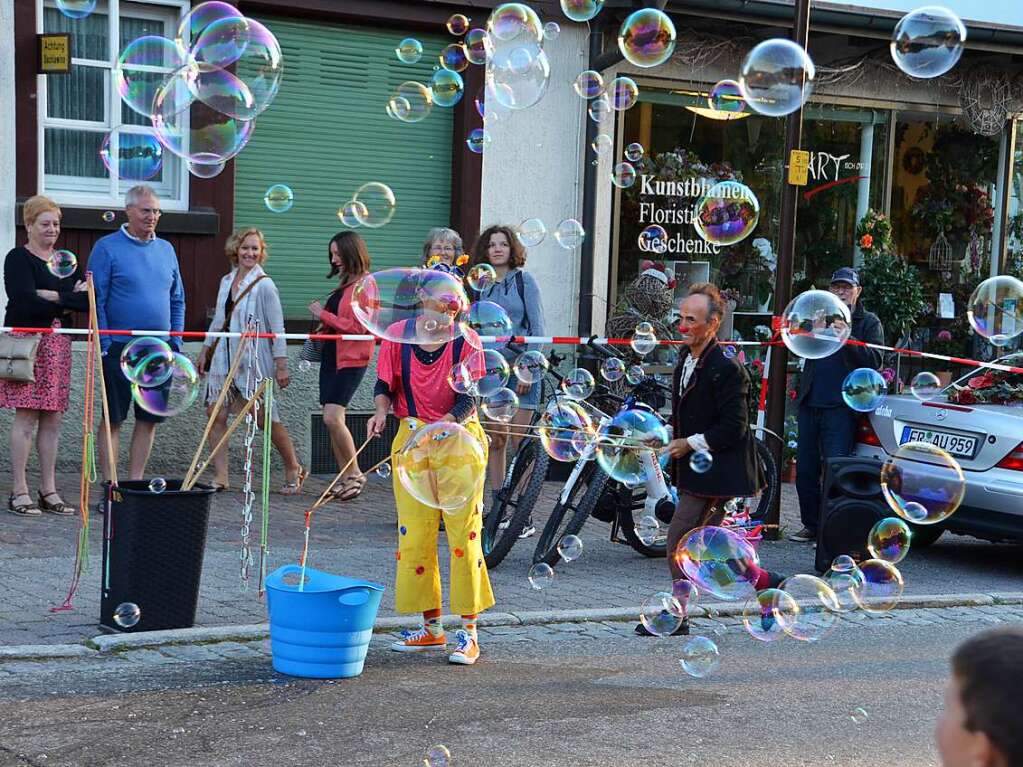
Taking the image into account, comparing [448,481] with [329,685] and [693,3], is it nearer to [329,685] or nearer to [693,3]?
[329,685]

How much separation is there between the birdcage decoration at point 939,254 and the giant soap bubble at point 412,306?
33.4 feet

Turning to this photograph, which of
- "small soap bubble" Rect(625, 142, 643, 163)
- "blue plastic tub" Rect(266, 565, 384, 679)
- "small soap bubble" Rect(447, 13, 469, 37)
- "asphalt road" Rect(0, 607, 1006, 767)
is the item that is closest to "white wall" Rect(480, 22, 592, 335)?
"small soap bubble" Rect(625, 142, 643, 163)

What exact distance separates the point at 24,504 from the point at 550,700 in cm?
481

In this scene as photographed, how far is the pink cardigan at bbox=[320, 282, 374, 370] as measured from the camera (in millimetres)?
10562

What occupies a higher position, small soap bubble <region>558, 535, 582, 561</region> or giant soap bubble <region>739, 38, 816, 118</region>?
giant soap bubble <region>739, 38, 816, 118</region>

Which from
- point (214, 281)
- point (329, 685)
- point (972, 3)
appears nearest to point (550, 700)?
point (329, 685)

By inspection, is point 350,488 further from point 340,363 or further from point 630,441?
point 630,441

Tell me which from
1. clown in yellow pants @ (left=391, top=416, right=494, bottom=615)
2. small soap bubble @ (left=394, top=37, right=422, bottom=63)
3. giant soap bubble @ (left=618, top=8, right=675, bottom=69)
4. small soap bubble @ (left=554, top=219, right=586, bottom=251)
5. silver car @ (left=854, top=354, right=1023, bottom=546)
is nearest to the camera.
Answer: clown in yellow pants @ (left=391, top=416, right=494, bottom=615)

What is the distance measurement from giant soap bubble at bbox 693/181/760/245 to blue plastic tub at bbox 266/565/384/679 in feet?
12.2

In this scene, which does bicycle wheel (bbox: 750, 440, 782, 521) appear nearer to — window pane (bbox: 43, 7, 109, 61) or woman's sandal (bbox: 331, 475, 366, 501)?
woman's sandal (bbox: 331, 475, 366, 501)

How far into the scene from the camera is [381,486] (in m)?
12.0

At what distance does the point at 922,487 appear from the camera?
785 centimetres

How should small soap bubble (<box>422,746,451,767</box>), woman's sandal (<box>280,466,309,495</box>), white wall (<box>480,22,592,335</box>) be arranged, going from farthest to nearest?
white wall (<box>480,22,592,335</box>) → woman's sandal (<box>280,466,309,495</box>) → small soap bubble (<box>422,746,451,767</box>)

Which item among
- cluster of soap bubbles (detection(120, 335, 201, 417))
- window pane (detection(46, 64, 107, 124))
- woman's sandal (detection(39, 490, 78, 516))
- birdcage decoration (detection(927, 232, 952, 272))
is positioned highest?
window pane (detection(46, 64, 107, 124))
